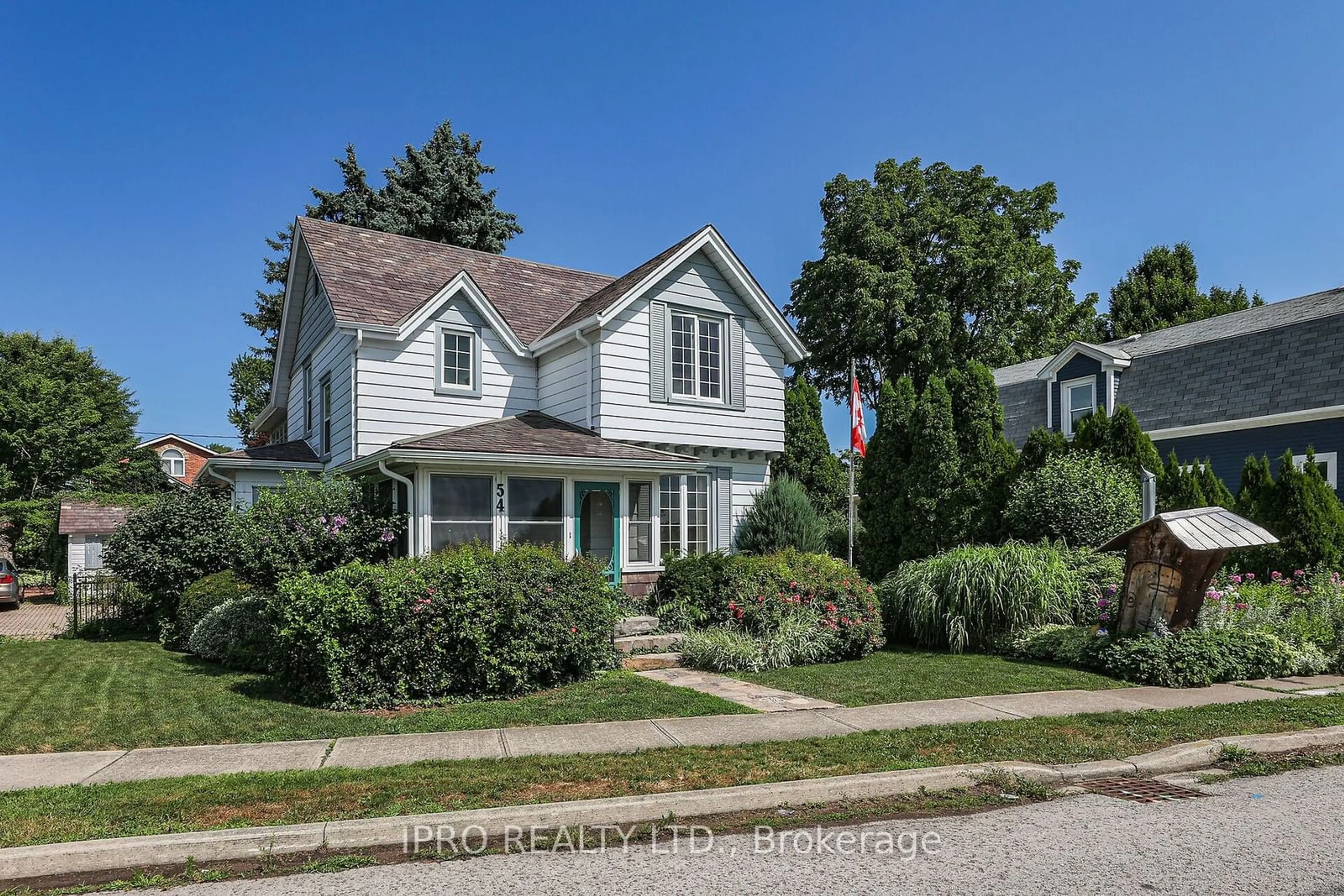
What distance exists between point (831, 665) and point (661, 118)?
948 centimetres

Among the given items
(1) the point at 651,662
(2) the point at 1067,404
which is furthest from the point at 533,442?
(2) the point at 1067,404

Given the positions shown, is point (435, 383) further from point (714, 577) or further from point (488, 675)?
point (488, 675)

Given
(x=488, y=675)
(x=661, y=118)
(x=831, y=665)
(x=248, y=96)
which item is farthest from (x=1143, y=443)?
(x=248, y=96)

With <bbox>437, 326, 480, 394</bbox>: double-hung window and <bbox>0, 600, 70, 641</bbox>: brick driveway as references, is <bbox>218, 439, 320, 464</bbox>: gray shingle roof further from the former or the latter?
<bbox>0, 600, 70, 641</bbox>: brick driveway

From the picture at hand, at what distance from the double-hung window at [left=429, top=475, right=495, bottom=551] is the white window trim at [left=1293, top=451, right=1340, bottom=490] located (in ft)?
53.6

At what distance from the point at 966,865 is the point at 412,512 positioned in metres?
10.8

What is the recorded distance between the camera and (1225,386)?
2095cm

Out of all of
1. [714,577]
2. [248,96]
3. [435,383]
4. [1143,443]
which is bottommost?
[714,577]

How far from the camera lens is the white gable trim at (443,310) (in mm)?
15352

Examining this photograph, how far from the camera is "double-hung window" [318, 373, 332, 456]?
57.5 ft

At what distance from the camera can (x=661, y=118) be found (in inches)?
581

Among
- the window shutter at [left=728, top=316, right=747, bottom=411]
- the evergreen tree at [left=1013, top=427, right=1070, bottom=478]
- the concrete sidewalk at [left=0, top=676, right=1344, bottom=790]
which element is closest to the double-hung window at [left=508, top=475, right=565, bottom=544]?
the window shutter at [left=728, top=316, right=747, bottom=411]

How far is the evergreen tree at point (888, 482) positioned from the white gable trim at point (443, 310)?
7.57 meters

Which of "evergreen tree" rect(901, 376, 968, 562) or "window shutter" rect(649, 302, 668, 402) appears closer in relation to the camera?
"evergreen tree" rect(901, 376, 968, 562)
